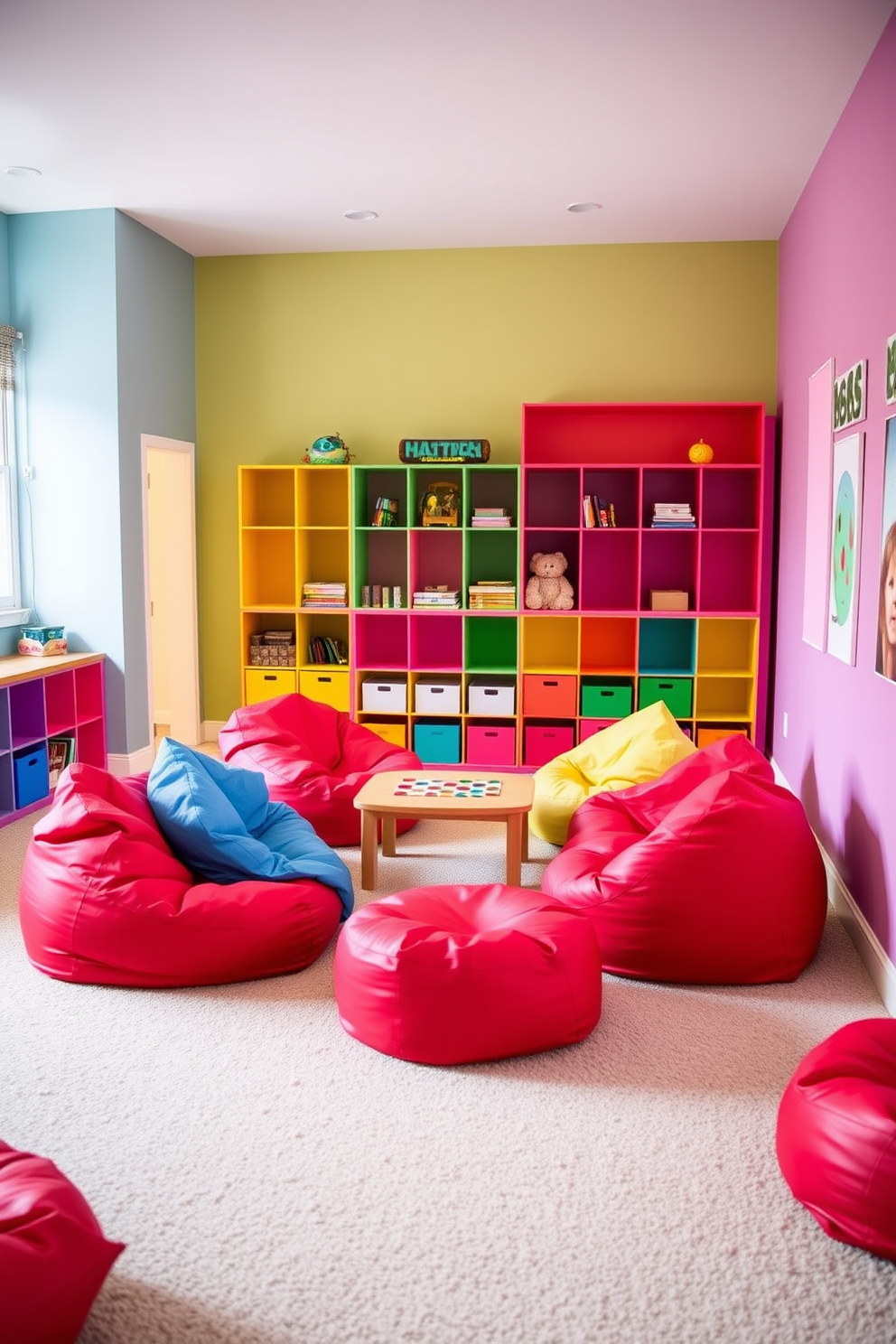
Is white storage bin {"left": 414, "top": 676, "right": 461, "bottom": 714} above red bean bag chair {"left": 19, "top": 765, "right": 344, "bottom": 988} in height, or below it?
above

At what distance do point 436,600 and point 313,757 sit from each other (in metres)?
1.56

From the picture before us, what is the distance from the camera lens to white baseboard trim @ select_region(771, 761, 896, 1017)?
3.40 metres

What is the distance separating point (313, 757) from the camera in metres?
5.43

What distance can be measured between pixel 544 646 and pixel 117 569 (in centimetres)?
263

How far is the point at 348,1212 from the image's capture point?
2367 millimetres

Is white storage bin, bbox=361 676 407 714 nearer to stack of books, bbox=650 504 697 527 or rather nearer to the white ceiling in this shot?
stack of books, bbox=650 504 697 527

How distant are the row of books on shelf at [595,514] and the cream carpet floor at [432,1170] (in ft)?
11.0

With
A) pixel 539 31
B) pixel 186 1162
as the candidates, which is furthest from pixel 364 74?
pixel 186 1162

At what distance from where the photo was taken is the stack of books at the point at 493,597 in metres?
6.52

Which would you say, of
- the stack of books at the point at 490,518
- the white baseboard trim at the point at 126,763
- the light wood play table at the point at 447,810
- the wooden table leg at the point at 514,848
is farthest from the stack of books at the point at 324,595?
the wooden table leg at the point at 514,848

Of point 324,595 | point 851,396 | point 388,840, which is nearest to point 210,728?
point 324,595

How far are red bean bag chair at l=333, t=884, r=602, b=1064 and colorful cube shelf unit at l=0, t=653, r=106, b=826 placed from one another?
2.90 metres

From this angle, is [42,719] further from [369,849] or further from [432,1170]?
[432,1170]

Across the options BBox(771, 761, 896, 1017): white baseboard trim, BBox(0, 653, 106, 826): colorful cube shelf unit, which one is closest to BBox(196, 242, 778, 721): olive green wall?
BBox(0, 653, 106, 826): colorful cube shelf unit
